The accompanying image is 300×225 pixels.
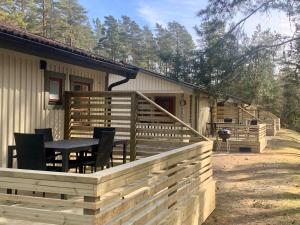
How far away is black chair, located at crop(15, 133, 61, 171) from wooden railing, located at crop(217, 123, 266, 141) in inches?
587

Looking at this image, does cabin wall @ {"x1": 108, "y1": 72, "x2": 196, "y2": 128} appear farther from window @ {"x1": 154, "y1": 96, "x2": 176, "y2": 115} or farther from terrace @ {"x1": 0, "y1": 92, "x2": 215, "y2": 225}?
terrace @ {"x1": 0, "y1": 92, "x2": 215, "y2": 225}

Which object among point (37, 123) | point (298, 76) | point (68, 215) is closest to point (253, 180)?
point (298, 76)

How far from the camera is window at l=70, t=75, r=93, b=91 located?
30.2ft

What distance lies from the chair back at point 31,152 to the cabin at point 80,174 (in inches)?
16.3

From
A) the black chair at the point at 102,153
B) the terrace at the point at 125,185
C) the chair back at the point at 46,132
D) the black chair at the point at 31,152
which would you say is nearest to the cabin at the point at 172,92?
the terrace at the point at 125,185

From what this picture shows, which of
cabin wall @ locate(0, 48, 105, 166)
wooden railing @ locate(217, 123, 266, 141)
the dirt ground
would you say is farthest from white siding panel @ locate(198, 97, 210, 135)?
cabin wall @ locate(0, 48, 105, 166)

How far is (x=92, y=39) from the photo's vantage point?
182ft

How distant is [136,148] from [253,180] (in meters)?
4.17

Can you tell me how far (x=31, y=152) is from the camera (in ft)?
18.6

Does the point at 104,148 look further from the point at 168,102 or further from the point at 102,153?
the point at 168,102

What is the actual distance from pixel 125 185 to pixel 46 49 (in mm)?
4239

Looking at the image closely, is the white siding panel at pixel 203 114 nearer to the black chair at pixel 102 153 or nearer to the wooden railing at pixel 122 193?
the black chair at pixel 102 153

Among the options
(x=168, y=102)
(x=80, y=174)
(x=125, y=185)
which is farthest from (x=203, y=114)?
(x=80, y=174)

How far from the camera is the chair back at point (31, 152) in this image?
222 inches
